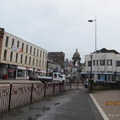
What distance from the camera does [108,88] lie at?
3122cm

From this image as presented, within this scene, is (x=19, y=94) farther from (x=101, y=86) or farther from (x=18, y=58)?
(x=18, y=58)

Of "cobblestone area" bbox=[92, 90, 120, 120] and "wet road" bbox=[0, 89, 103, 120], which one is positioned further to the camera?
"cobblestone area" bbox=[92, 90, 120, 120]

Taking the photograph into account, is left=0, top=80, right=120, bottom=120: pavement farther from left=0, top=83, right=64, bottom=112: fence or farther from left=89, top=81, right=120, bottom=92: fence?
left=89, top=81, right=120, bottom=92: fence

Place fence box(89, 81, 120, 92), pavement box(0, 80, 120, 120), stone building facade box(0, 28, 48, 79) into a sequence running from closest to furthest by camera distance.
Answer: pavement box(0, 80, 120, 120), fence box(89, 81, 120, 92), stone building facade box(0, 28, 48, 79)

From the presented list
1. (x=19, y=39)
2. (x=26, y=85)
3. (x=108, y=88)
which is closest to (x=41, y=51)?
(x=19, y=39)

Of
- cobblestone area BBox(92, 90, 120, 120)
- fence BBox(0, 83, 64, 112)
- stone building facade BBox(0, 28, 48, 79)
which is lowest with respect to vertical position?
cobblestone area BBox(92, 90, 120, 120)

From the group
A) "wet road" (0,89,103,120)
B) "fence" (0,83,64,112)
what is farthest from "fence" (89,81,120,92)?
"wet road" (0,89,103,120)

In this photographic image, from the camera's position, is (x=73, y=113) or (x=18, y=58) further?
(x=18, y=58)

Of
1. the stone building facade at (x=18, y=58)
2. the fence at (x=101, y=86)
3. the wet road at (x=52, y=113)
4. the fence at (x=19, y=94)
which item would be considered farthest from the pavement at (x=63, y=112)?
the stone building facade at (x=18, y=58)

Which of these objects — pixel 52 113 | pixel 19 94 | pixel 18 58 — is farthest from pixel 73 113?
pixel 18 58

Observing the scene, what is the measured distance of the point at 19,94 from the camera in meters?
11.1

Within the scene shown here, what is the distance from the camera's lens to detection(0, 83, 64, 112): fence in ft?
31.0

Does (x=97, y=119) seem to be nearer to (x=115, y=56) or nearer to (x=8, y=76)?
(x=8, y=76)

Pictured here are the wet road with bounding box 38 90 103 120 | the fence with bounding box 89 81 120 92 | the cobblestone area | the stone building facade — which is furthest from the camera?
the stone building facade
